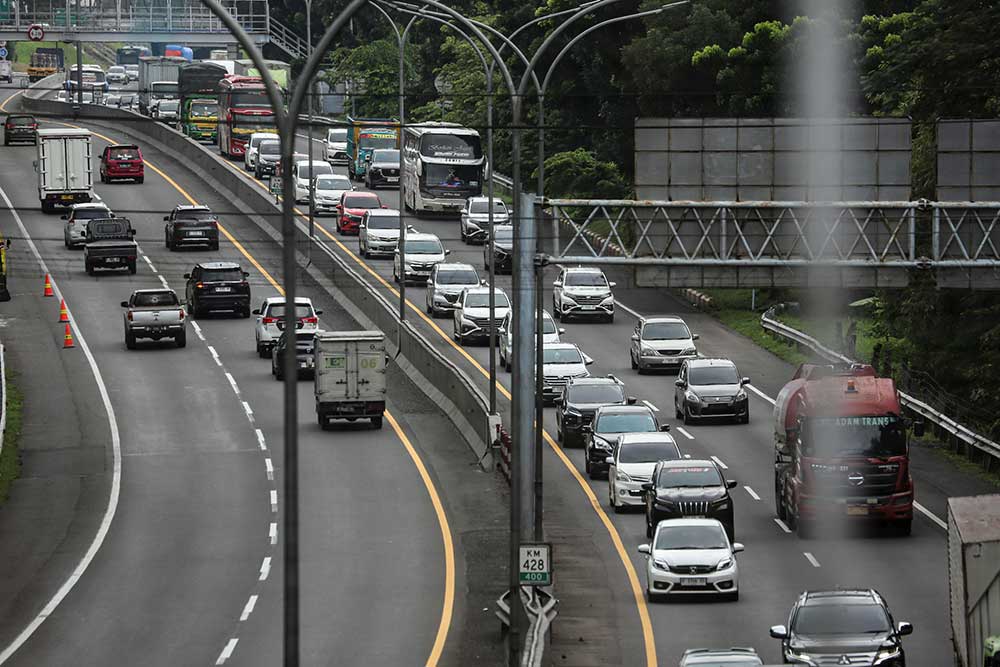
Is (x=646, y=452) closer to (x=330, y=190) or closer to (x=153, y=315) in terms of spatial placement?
(x=153, y=315)

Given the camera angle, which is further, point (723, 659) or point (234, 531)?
point (234, 531)

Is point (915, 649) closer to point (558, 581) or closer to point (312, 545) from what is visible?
point (558, 581)

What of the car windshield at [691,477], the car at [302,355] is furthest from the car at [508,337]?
the car windshield at [691,477]

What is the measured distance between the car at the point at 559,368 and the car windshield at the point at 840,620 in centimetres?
2583

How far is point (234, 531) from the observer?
41344 millimetres

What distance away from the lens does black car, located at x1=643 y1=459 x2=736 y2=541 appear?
125ft

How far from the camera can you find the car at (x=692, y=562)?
34094 mm

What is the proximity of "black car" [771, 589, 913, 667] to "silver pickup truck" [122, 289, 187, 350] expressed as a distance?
120ft

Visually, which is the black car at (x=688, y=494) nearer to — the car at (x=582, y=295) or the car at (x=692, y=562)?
the car at (x=692, y=562)

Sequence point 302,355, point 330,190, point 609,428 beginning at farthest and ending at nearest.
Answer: point 330,190
point 302,355
point 609,428

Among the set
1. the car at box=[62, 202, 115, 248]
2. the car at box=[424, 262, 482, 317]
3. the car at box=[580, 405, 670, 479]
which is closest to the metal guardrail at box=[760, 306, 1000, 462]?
the car at box=[580, 405, 670, 479]

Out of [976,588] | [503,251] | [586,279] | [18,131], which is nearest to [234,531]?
[976,588]

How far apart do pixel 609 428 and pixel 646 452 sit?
344cm

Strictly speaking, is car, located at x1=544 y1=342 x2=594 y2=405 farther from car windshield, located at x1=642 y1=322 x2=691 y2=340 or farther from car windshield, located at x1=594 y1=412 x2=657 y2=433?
car windshield, located at x1=594 y1=412 x2=657 y2=433
